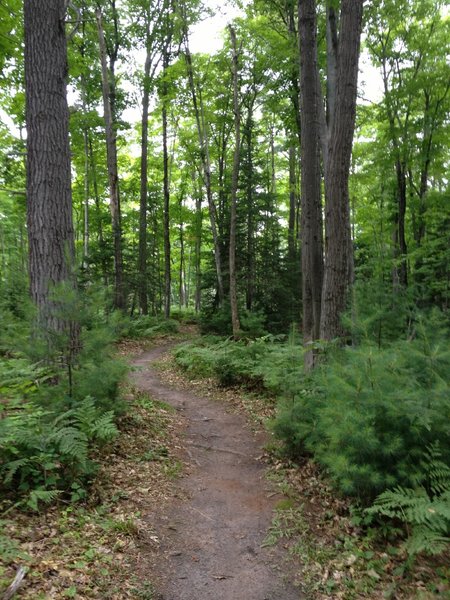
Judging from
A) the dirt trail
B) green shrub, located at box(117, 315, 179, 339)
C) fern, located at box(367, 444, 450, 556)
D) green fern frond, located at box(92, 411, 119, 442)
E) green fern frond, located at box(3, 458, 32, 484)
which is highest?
green shrub, located at box(117, 315, 179, 339)

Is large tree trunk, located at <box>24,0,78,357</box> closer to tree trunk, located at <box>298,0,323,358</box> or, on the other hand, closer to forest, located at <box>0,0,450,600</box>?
forest, located at <box>0,0,450,600</box>

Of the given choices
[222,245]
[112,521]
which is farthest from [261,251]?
[112,521]

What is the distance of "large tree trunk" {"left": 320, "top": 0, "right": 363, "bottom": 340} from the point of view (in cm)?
596

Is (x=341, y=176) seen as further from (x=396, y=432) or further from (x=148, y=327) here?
(x=148, y=327)

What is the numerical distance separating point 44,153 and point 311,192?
458cm

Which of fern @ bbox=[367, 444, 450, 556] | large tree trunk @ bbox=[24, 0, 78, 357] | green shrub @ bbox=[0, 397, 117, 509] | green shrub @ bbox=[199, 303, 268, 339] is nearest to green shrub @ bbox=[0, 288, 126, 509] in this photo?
green shrub @ bbox=[0, 397, 117, 509]

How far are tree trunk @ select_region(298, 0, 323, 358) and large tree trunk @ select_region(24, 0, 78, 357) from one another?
4.19m

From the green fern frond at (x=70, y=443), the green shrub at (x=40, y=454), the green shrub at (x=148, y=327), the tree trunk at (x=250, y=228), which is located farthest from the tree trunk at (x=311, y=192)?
the green shrub at (x=148, y=327)

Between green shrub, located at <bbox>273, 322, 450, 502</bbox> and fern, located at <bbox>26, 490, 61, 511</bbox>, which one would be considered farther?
green shrub, located at <bbox>273, 322, 450, 502</bbox>

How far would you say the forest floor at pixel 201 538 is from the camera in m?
3.07

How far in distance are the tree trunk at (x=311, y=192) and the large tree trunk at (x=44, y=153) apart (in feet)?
13.7

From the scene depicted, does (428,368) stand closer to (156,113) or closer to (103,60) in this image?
(103,60)

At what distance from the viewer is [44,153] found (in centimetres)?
549

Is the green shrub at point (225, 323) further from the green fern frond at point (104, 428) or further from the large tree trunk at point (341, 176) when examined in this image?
the green fern frond at point (104, 428)
